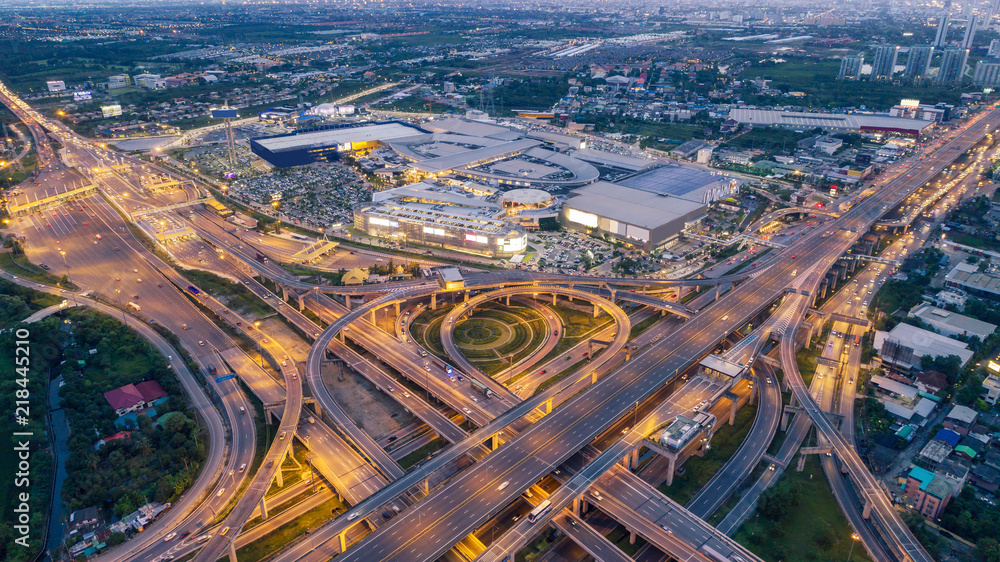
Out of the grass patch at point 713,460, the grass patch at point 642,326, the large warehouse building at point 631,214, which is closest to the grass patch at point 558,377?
the grass patch at point 642,326

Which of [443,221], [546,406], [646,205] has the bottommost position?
[546,406]

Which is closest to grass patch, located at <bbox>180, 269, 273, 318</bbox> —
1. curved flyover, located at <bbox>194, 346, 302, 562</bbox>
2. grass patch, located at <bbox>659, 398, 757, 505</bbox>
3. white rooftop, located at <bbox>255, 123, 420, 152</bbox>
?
curved flyover, located at <bbox>194, 346, 302, 562</bbox>

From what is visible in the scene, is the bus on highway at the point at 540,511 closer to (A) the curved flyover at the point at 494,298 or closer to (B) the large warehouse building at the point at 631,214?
(A) the curved flyover at the point at 494,298

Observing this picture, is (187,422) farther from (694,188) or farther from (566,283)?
(694,188)

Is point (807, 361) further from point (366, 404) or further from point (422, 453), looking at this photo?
point (366, 404)

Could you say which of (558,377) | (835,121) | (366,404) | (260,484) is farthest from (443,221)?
(835,121)

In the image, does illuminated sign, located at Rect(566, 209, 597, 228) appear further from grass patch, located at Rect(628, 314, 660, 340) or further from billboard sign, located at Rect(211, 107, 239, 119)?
billboard sign, located at Rect(211, 107, 239, 119)
